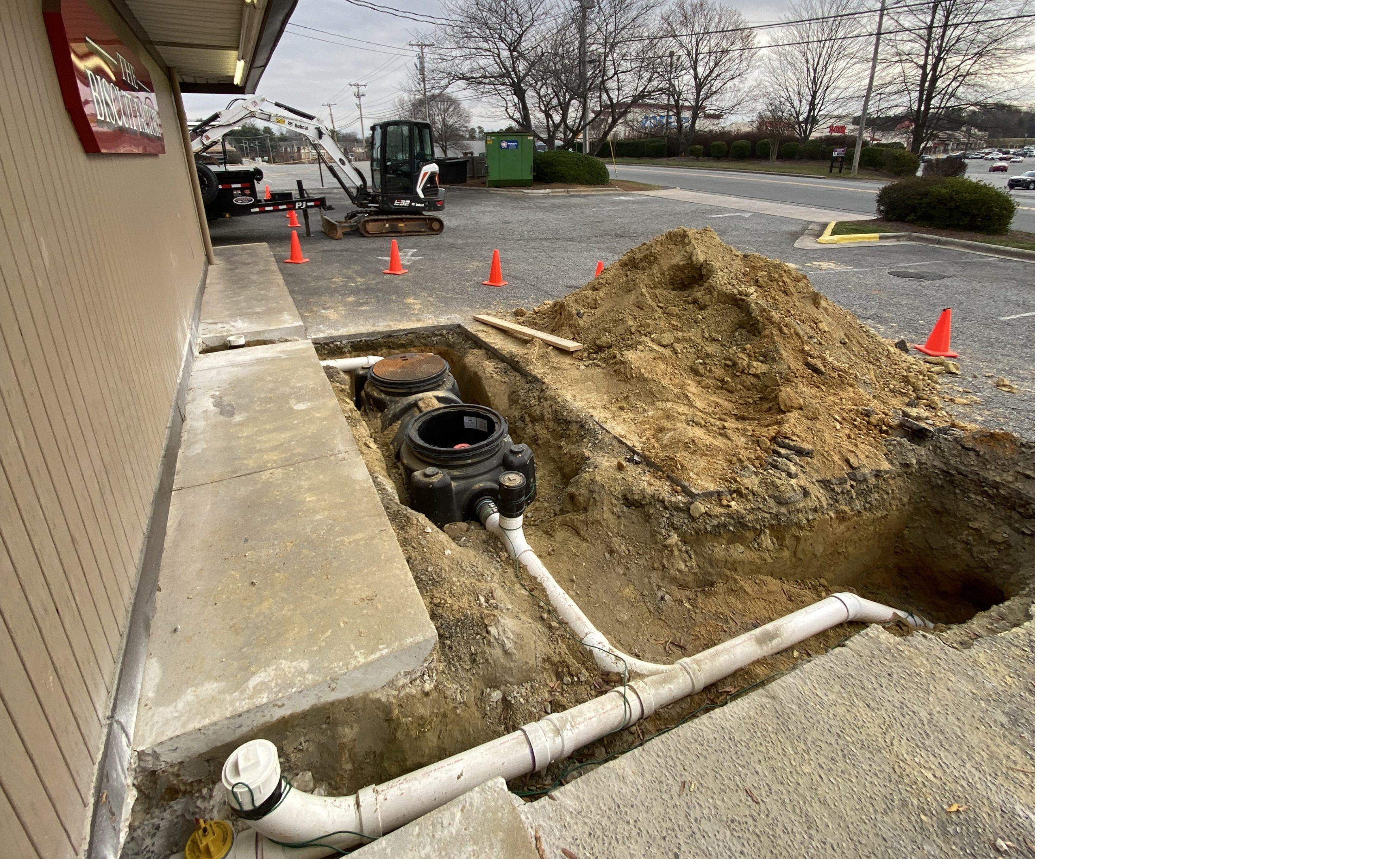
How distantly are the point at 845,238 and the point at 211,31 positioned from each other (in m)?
11.2

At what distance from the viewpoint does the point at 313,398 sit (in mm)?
4246

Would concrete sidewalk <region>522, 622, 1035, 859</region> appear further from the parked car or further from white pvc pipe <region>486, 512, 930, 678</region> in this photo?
the parked car

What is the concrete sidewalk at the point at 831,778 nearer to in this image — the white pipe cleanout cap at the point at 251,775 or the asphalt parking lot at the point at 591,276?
→ the white pipe cleanout cap at the point at 251,775

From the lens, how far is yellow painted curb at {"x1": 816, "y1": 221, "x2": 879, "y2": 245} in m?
13.9

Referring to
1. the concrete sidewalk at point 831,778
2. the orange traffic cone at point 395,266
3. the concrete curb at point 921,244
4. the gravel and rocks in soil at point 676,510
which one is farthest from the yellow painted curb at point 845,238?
the concrete sidewalk at point 831,778

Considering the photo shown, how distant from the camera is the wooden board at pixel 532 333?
6.10m

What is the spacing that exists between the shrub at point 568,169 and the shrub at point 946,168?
11.9 meters

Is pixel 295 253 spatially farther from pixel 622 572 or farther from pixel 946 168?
pixel 946 168

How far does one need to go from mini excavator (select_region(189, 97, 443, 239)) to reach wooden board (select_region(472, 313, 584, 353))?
7599mm

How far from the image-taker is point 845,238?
1422cm

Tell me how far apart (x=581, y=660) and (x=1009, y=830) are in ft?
5.78

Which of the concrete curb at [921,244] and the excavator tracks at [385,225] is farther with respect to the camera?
the concrete curb at [921,244]

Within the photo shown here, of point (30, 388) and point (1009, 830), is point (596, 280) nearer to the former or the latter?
point (30, 388)

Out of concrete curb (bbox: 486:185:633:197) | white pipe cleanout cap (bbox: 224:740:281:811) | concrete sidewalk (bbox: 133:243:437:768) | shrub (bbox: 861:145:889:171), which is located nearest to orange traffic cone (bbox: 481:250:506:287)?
concrete sidewalk (bbox: 133:243:437:768)
